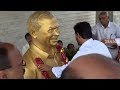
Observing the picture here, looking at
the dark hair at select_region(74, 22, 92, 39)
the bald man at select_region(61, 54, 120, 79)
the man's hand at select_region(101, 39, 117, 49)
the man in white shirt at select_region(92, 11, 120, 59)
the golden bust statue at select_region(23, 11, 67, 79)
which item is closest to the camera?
the bald man at select_region(61, 54, 120, 79)

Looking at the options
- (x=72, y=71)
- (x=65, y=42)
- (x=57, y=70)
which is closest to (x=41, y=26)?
(x=57, y=70)

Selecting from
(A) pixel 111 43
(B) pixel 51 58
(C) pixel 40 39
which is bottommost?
(A) pixel 111 43

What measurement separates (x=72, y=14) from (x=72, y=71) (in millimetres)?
5320

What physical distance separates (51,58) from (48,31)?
0.21 m

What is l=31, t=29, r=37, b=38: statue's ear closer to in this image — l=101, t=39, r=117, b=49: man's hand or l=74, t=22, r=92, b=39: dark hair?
l=74, t=22, r=92, b=39: dark hair

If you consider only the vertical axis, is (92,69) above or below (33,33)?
below

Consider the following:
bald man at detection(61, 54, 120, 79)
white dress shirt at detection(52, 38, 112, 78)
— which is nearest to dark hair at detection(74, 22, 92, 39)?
white dress shirt at detection(52, 38, 112, 78)

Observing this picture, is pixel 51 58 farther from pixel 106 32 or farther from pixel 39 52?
pixel 106 32

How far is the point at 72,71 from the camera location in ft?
5.17

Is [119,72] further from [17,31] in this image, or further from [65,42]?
[65,42]

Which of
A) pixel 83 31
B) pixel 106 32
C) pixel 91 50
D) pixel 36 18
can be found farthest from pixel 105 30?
pixel 36 18

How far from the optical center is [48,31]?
2.19 metres

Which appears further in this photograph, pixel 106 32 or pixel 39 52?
pixel 106 32

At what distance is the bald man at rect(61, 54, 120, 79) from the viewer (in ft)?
4.99
